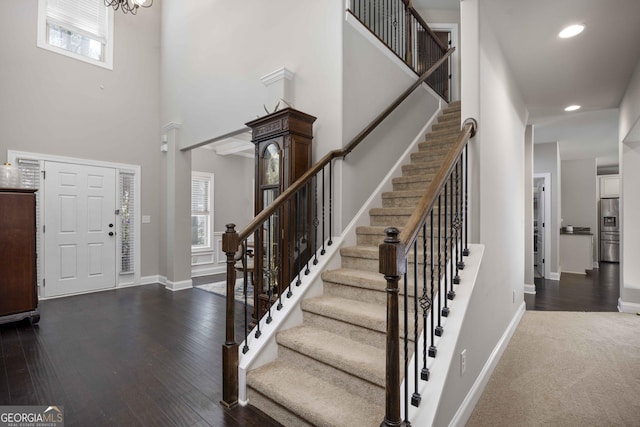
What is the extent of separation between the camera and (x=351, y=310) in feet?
7.32

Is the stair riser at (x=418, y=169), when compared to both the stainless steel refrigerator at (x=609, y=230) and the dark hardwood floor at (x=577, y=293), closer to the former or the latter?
the dark hardwood floor at (x=577, y=293)

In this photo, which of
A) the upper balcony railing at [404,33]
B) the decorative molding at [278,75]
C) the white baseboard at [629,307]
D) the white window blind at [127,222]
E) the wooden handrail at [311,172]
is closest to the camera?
the wooden handrail at [311,172]

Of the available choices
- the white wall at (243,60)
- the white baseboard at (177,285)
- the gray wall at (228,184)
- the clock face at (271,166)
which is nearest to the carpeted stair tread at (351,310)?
the clock face at (271,166)

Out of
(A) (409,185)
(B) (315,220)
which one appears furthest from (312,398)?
(A) (409,185)

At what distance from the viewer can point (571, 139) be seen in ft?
20.0

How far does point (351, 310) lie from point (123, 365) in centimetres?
191

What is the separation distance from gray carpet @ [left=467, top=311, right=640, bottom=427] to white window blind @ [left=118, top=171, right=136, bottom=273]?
553cm

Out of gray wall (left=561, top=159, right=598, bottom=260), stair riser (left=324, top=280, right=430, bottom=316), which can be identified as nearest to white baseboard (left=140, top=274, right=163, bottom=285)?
stair riser (left=324, top=280, right=430, bottom=316)

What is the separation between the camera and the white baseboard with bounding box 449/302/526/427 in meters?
1.87

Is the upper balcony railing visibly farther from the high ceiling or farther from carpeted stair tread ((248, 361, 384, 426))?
carpeted stair tread ((248, 361, 384, 426))

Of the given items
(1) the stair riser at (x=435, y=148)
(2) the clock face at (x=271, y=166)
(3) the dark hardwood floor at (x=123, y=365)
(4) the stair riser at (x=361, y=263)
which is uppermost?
(1) the stair riser at (x=435, y=148)

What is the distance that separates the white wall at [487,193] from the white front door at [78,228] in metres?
5.47

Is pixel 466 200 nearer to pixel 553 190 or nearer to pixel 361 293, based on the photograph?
pixel 361 293

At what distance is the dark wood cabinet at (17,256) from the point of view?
11.4ft
